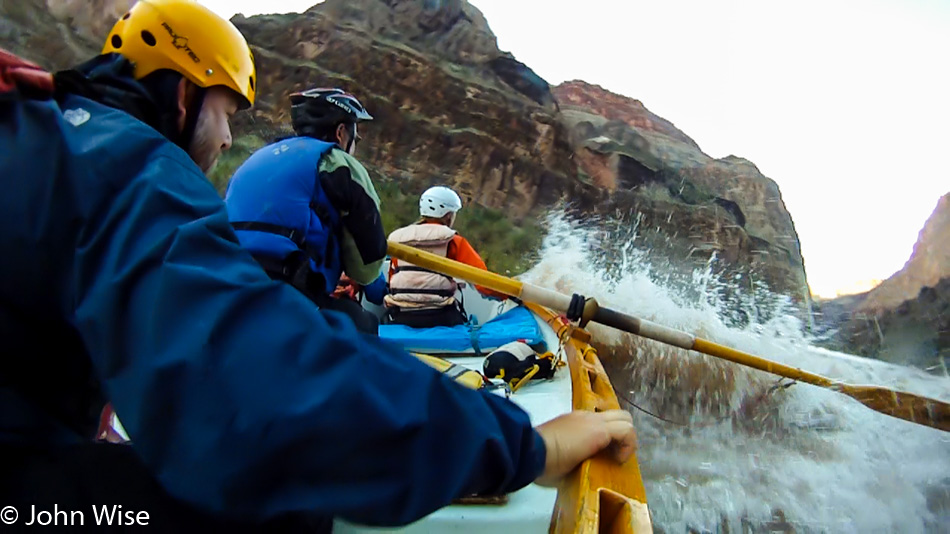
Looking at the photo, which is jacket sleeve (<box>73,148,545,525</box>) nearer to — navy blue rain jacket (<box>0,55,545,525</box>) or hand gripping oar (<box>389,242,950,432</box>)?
navy blue rain jacket (<box>0,55,545,525</box>)

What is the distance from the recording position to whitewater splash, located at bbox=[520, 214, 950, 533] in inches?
169

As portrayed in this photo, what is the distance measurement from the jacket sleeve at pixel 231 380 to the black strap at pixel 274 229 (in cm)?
177

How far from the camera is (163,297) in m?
0.54

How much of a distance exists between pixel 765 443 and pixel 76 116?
21.8 ft

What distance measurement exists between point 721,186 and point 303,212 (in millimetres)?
24130

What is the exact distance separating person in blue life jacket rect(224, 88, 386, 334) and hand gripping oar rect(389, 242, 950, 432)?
0.83 m

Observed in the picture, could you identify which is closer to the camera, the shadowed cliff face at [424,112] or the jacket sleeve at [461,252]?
the jacket sleeve at [461,252]

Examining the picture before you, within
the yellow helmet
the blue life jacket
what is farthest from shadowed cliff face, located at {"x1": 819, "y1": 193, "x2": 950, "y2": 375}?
the yellow helmet

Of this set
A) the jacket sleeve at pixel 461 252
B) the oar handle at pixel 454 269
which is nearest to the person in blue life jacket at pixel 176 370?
the oar handle at pixel 454 269

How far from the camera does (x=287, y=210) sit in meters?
2.37

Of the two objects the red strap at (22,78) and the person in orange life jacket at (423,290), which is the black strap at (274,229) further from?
the red strap at (22,78)

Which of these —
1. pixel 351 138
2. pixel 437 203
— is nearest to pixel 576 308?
pixel 351 138

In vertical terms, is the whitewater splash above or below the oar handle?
below

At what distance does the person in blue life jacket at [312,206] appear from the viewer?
2.35 m
